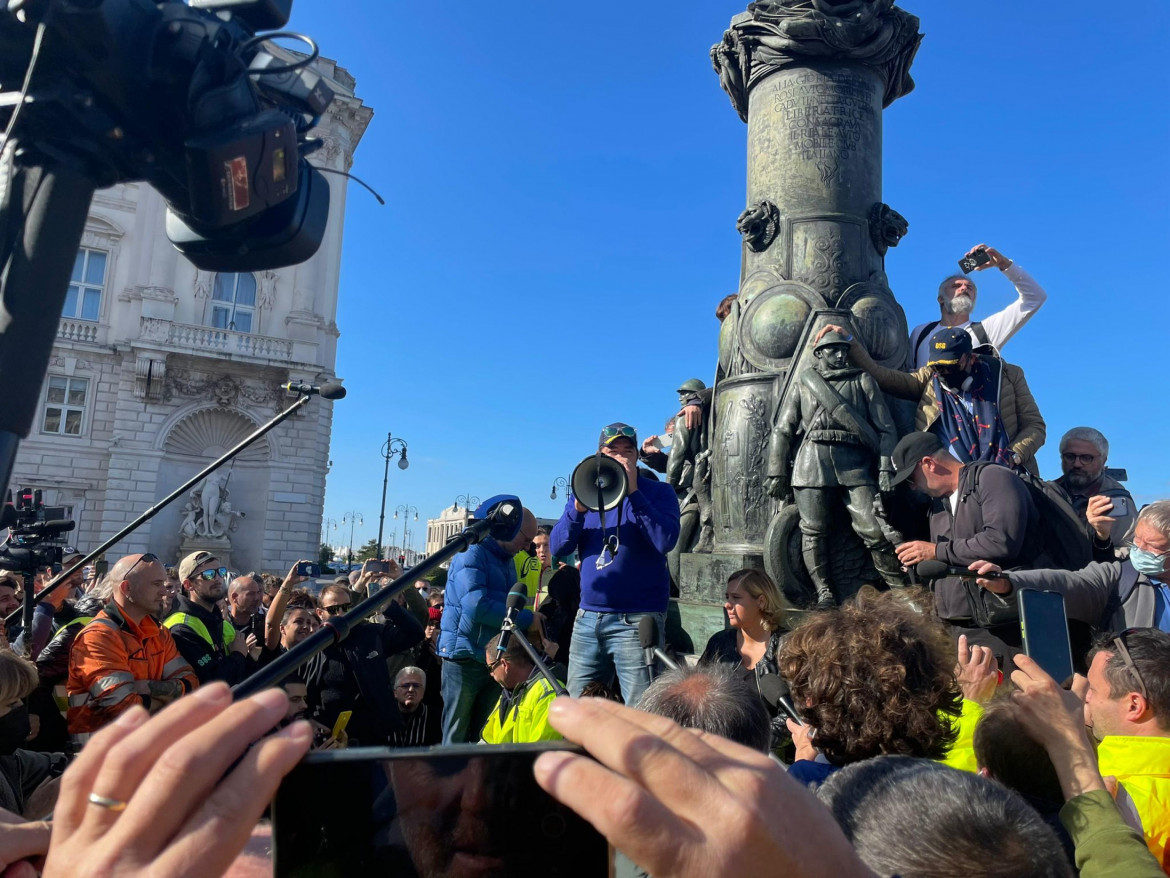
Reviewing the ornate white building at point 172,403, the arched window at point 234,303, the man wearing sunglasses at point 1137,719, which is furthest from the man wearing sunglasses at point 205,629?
the arched window at point 234,303

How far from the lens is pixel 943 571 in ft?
9.74

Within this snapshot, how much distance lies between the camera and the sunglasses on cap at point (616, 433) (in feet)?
15.1

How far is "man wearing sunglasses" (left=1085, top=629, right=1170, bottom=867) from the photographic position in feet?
5.61

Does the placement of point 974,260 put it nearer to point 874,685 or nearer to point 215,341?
point 874,685

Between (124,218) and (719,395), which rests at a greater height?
(124,218)

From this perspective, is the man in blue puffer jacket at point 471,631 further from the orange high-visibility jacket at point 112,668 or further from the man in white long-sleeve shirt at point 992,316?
the man in white long-sleeve shirt at point 992,316

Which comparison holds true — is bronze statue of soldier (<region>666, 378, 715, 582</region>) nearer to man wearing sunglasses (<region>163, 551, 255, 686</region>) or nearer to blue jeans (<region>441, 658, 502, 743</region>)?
blue jeans (<region>441, 658, 502, 743</region>)

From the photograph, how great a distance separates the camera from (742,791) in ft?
2.07

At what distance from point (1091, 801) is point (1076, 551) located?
3086mm

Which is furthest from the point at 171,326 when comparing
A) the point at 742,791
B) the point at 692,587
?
the point at 742,791

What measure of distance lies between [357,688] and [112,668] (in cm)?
147

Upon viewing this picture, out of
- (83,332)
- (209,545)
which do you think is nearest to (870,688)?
(209,545)

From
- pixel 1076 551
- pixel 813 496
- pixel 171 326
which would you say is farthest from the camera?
pixel 171 326

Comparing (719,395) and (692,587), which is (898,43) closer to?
(719,395)
